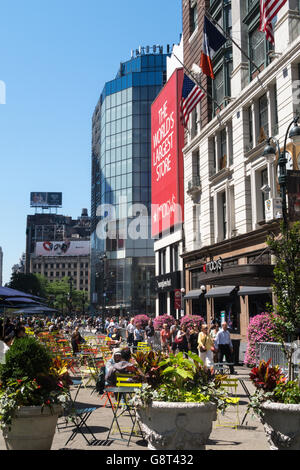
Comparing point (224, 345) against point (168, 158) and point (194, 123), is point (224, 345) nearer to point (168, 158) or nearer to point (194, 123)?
point (194, 123)

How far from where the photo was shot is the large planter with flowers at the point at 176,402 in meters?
6.73

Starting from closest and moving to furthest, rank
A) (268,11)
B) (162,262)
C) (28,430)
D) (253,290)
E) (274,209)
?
(28,430) → (268,11) → (274,209) → (253,290) → (162,262)

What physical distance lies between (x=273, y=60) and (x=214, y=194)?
10.9 m

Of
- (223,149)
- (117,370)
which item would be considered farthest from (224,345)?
(223,149)

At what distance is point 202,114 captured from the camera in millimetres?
38875

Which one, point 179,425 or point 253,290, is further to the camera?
point 253,290

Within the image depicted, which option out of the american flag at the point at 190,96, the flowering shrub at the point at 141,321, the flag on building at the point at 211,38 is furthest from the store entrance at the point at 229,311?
the flag on building at the point at 211,38

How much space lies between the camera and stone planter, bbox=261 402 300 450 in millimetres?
6688

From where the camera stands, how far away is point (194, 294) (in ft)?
128

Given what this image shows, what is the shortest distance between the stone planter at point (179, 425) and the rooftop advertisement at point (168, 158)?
38859 mm

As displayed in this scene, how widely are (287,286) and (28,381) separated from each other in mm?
4696

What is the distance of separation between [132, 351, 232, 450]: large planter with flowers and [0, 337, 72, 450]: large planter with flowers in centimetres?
119

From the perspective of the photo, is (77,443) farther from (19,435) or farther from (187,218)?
(187,218)

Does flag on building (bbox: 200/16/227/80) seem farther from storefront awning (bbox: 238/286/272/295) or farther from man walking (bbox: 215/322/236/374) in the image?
man walking (bbox: 215/322/236/374)
